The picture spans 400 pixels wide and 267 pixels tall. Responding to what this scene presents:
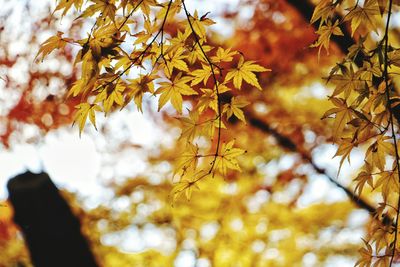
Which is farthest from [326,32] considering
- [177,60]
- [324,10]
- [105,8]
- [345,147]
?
[105,8]

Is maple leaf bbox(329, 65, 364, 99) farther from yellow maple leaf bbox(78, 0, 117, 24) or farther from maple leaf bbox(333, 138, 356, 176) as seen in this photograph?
yellow maple leaf bbox(78, 0, 117, 24)

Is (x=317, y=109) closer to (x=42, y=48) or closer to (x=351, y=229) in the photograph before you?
(x=351, y=229)

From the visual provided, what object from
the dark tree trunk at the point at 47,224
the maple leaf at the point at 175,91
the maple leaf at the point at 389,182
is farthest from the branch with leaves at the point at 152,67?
the dark tree trunk at the point at 47,224

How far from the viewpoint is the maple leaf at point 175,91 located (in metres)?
1.55

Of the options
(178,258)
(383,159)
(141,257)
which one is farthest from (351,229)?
(383,159)

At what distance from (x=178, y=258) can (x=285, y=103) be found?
2712mm

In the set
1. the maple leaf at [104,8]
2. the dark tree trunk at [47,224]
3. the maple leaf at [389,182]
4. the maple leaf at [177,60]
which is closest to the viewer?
the maple leaf at [104,8]

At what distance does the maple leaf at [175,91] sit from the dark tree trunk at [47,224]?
8.97 feet

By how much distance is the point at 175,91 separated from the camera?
5.11 feet

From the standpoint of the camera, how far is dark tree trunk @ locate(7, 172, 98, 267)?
12.4ft

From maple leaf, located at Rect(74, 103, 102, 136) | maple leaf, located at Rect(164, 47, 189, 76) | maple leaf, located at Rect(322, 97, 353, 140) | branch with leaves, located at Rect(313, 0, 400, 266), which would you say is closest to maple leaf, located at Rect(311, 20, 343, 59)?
branch with leaves, located at Rect(313, 0, 400, 266)

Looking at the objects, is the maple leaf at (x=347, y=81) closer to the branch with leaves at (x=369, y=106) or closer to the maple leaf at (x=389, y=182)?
the branch with leaves at (x=369, y=106)

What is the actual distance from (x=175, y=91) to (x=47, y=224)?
9.47 ft

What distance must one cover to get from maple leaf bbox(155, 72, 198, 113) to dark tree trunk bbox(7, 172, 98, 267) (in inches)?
108
